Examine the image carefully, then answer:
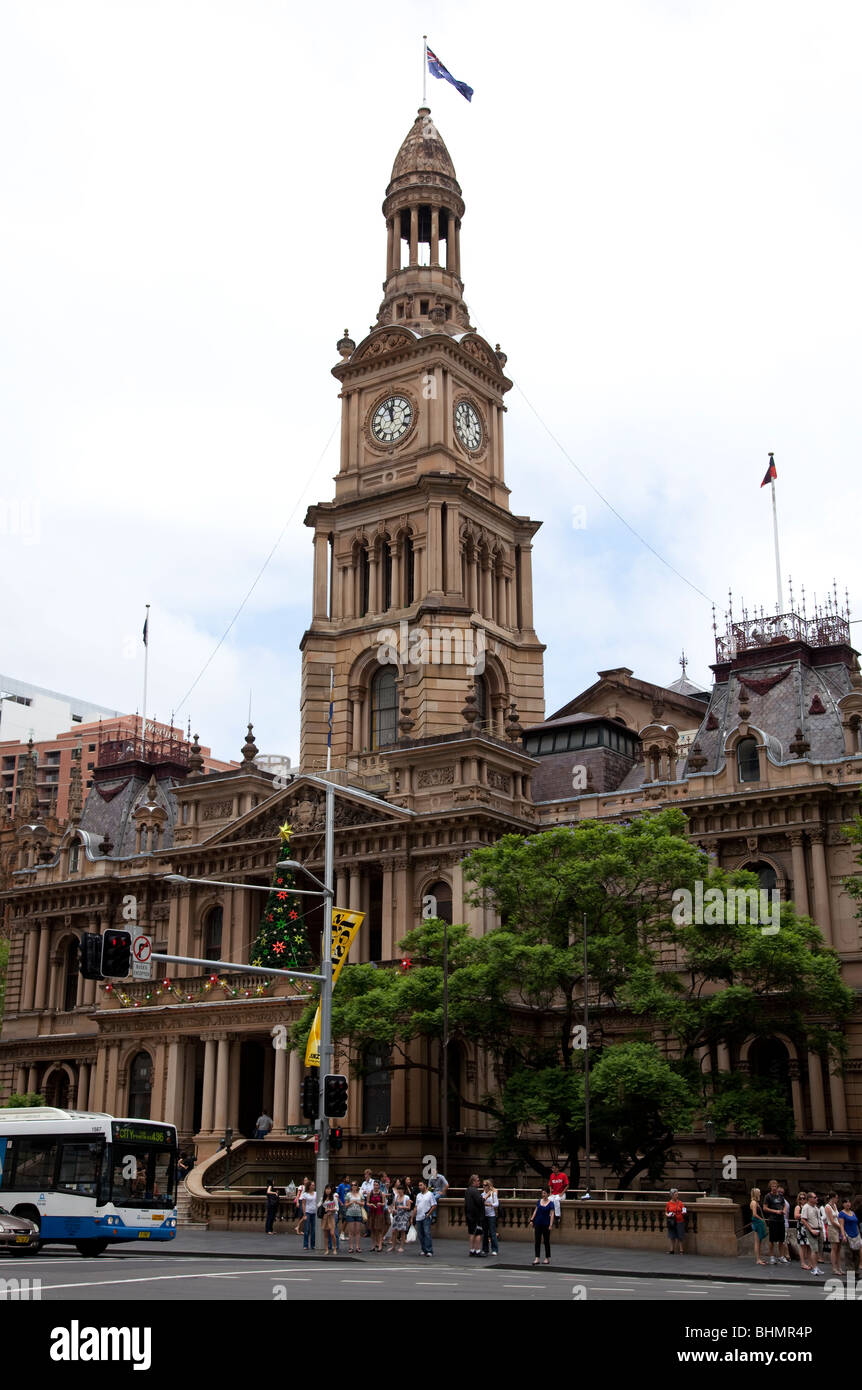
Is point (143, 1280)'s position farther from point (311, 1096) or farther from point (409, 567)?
point (409, 567)

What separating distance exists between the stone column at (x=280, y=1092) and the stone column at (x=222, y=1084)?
275cm

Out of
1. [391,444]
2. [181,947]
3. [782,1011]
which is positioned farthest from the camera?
[391,444]

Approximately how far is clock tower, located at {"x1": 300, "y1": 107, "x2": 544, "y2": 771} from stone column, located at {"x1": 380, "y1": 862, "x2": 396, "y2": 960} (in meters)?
7.69

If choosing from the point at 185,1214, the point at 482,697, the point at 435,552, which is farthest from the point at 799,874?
the point at 435,552

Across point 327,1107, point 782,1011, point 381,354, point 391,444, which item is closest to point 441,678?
point 391,444

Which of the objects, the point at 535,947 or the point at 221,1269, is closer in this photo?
the point at 221,1269

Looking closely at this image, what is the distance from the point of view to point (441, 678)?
64.6 metres

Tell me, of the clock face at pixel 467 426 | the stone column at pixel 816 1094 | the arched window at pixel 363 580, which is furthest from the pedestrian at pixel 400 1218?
the clock face at pixel 467 426

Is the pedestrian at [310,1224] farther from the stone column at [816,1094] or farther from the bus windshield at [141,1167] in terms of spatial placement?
the stone column at [816,1094]

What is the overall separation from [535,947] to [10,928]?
136 ft

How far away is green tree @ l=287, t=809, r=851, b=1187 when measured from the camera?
40.1m

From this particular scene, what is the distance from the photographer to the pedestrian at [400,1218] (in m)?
34.7

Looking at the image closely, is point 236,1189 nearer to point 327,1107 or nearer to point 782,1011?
point 327,1107

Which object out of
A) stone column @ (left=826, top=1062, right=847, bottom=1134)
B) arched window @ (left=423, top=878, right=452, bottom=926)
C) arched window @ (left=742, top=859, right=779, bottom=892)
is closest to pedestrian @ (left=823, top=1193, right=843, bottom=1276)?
stone column @ (left=826, top=1062, right=847, bottom=1134)
